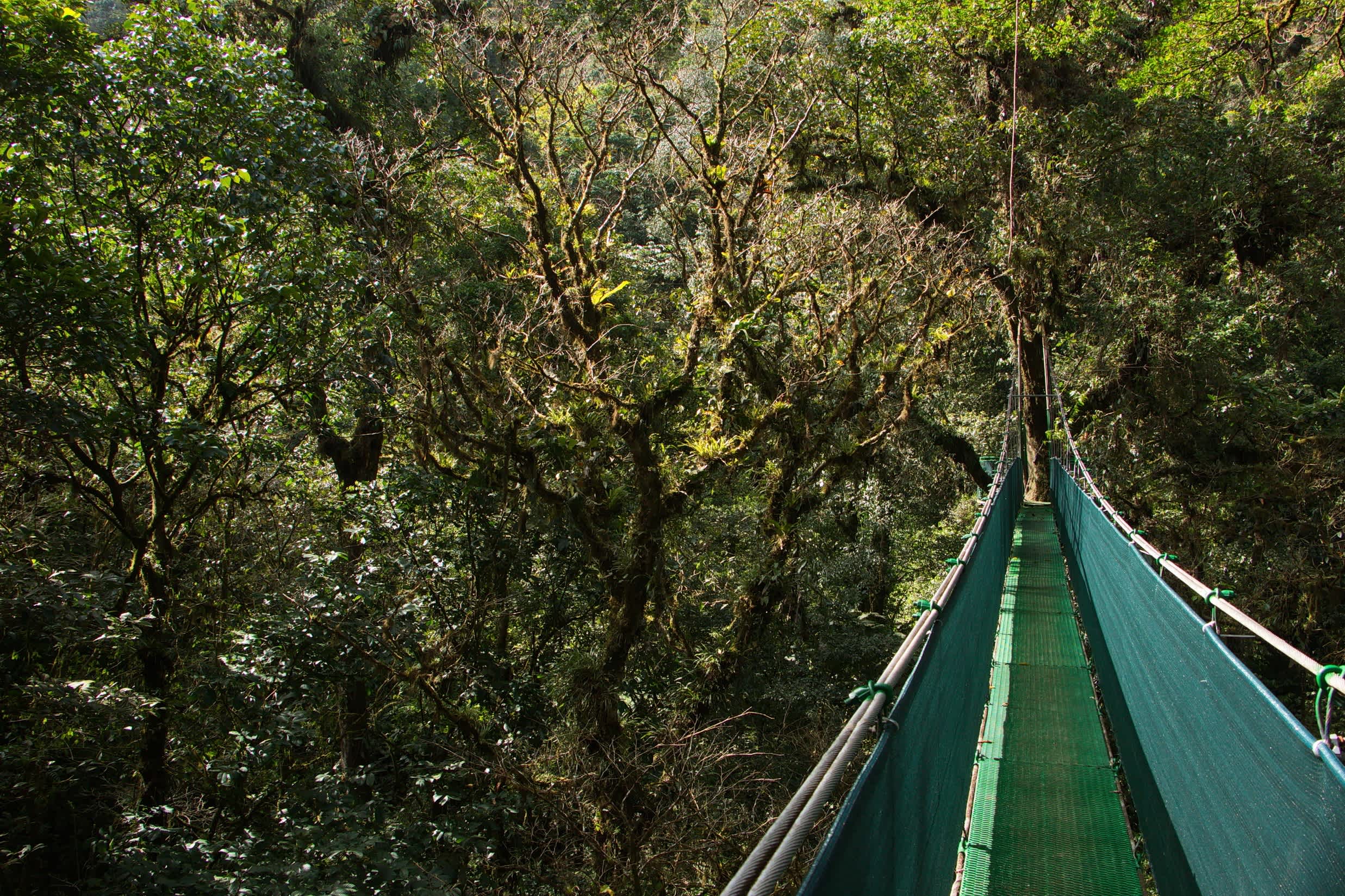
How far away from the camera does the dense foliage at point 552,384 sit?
357cm

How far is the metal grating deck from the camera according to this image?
2.36m

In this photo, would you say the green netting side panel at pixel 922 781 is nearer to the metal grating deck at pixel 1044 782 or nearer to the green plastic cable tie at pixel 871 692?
the green plastic cable tie at pixel 871 692

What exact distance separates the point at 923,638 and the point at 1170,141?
8091mm

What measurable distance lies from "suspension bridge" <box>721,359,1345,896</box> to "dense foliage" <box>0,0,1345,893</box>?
60.4 inches

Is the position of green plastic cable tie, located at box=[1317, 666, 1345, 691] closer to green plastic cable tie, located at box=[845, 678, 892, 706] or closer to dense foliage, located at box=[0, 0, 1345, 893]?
green plastic cable tie, located at box=[845, 678, 892, 706]

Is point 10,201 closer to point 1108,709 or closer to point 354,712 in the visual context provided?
point 354,712

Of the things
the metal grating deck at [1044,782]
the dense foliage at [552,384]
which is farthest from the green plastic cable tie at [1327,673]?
the dense foliage at [552,384]

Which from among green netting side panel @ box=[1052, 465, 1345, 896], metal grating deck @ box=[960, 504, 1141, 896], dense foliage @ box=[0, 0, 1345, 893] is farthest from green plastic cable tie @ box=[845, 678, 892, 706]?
dense foliage @ box=[0, 0, 1345, 893]

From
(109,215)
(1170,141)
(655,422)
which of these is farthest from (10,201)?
(1170,141)

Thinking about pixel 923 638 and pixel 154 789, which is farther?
pixel 154 789

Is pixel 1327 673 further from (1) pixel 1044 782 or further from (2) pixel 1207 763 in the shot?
(1) pixel 1044 782

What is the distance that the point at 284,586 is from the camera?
165 inches

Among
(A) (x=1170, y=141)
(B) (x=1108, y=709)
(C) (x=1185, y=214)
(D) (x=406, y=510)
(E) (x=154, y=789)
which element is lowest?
(E) (x=154, y=789)

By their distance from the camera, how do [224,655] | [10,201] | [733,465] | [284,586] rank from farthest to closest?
[733,465]
[284,586]
[224,655]
[10,201]
